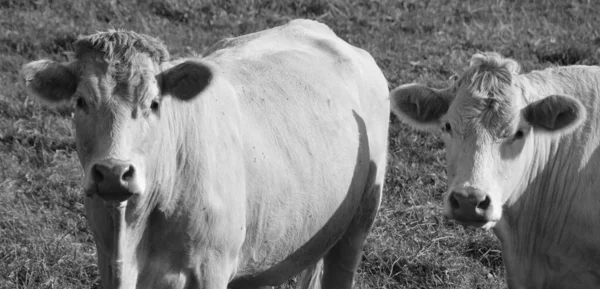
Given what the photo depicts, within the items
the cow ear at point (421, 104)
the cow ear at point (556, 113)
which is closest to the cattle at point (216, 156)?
the cow ear at point (421, 104)

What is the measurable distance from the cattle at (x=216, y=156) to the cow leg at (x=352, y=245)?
0.01 metres

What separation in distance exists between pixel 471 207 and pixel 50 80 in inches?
95.6

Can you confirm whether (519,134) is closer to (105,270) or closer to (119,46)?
(119,46)

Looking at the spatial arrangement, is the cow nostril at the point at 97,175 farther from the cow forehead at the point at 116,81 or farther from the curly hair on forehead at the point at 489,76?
the curly hair on forehead at the point at 489,76

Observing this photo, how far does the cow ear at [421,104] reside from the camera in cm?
605

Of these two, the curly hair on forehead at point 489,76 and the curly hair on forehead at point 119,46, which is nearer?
the curly hair on forehead at point 119,46

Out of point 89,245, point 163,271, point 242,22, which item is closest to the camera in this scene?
point 163,271

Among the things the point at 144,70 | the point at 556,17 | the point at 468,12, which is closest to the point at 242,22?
the point at 468,12

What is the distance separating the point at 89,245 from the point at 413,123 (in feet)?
10.1

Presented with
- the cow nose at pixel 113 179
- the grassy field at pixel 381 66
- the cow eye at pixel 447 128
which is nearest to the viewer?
the cow nose at pixel 113 179

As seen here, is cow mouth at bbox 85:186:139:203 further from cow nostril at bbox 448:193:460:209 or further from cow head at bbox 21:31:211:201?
cow nostril at bbox 448:193:460:209

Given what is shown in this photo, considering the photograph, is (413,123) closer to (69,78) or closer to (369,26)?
(69,78)

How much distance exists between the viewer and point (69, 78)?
5.30 m

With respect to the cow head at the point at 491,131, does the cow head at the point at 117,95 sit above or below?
above
